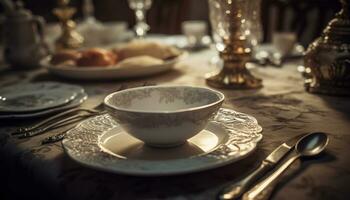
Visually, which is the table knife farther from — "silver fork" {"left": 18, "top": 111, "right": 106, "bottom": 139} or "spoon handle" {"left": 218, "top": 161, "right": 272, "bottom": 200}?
"silver fork" {"left": 18, "top": 111, "right": 106, "bottom": 139}

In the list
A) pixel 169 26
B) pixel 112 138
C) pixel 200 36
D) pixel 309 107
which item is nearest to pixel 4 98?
pixel 112 138

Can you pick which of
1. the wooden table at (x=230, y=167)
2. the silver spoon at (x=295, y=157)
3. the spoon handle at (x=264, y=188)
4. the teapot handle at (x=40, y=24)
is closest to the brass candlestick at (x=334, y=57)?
the wooden table at (x=230, y=167)

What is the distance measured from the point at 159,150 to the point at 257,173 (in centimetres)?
13

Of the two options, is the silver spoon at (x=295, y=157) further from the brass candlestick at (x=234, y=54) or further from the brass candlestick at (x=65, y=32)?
the brass candlestick at (x=65, y=32)

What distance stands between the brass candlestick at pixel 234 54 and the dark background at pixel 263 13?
0.45 metres

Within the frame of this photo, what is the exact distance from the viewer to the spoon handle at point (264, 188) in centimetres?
37

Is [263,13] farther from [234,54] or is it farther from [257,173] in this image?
[257,173]

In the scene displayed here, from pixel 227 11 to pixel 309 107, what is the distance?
0.31 metres

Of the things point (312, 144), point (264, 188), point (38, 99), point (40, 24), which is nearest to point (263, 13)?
point (40, 24)

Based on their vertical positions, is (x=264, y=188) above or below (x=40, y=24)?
below

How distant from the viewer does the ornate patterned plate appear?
0.40m

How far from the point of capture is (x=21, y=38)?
114cm

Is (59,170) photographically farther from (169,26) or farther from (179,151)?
(169,26)

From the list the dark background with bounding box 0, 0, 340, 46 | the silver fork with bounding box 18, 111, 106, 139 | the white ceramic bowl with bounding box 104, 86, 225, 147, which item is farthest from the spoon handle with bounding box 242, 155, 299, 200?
the dark background with bounding box 0, 0, 340, 46
